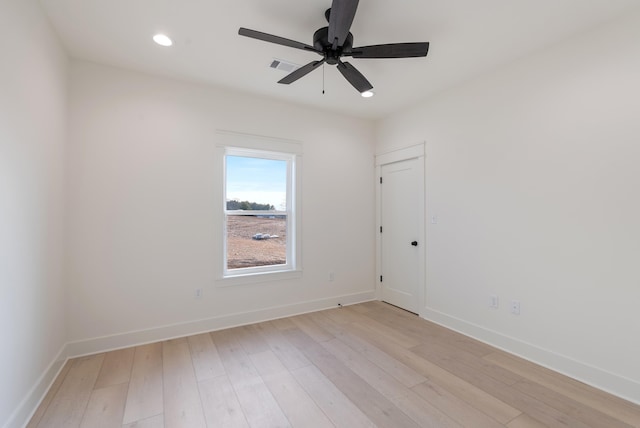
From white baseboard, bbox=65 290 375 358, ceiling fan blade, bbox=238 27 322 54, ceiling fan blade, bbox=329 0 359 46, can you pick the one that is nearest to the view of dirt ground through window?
white baseboard, bbox=65 290 375 358

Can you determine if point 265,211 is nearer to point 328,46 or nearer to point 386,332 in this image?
point 386,332

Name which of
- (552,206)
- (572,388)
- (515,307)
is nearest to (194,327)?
(515,307)

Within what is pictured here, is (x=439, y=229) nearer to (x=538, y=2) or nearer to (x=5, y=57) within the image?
(x=538, y=2)

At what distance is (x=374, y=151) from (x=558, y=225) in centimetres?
261

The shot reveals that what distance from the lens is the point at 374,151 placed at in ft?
14.8

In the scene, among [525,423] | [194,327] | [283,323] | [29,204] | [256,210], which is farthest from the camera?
[256,210]

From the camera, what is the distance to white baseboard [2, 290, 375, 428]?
6.22 ft

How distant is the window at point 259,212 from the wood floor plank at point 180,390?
96cm

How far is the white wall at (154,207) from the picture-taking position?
275cm

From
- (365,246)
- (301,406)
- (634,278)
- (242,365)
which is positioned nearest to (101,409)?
(242,365)

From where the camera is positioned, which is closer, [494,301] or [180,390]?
[180,390]

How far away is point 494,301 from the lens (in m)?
2.92

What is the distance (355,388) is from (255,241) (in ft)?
7.04

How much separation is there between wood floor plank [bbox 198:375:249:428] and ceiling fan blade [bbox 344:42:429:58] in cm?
264
